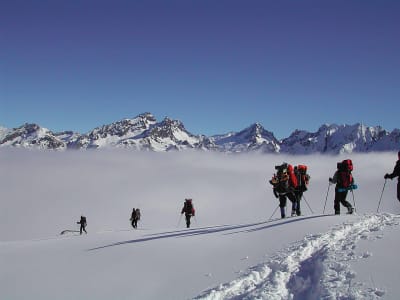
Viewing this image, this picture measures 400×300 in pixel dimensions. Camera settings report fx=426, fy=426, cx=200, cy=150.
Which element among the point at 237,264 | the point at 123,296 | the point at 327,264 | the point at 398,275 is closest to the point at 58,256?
the point at 123,296

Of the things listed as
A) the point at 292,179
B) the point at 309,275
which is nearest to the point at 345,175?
the point at 292,179

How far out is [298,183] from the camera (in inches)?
758

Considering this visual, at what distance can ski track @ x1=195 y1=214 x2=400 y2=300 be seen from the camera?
830cm

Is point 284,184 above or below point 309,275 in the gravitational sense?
above

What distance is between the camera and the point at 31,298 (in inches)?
430

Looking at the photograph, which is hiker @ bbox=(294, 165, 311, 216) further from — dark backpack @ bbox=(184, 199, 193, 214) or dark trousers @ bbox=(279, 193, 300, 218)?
dark backpack @ bbox=(184, 199, 193, 214)

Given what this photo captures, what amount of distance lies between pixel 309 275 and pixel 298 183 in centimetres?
1015

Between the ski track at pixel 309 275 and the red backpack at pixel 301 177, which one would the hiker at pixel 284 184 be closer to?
the red backpack at pixel 301 177

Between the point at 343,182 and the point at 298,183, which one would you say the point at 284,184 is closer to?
the point at 298,183

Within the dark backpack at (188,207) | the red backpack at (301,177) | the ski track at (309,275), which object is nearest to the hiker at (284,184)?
the red backpack at (301,177)

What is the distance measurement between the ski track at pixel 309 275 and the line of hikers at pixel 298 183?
16.5 feet

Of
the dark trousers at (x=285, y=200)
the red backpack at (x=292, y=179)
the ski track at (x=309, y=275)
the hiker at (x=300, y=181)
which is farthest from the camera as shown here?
the hiker at (x=300, y=181)

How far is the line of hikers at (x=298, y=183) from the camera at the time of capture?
1684cm

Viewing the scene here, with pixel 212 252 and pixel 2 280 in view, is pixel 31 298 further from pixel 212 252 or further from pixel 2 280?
pixel 212 252
